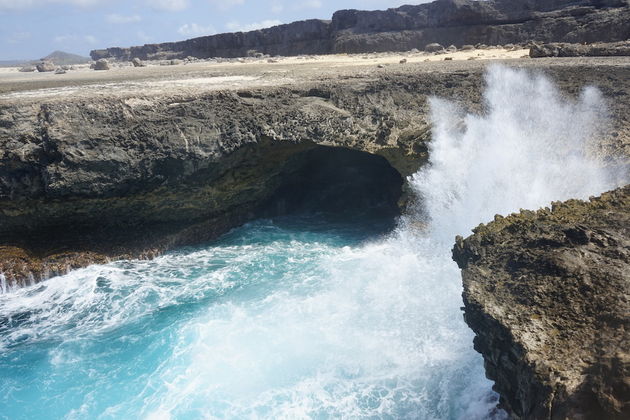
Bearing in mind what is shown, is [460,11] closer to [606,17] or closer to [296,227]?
[606,17]

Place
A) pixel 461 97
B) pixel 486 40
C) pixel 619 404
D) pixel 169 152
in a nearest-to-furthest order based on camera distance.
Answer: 1. pixel 619 404
2. pixel 169 152
3. pixel 461 97
4. pixel 486 40

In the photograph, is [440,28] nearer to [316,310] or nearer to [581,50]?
[581,50]

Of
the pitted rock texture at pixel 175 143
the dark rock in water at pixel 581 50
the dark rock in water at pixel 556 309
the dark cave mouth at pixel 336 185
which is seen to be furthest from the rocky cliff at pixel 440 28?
the dark rock in water at pixel 556 309

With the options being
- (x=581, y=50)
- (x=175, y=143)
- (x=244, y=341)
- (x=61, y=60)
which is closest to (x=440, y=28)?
(x=581, y=50)

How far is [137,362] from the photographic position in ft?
26.7

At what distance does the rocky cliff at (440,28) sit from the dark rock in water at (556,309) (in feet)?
56.7

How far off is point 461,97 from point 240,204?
264 inches

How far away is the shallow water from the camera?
718 cm

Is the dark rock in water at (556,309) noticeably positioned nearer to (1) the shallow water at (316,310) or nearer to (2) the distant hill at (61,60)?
(1) the shallow water at (316,310)

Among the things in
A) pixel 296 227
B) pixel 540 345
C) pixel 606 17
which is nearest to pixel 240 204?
pixel 296 227

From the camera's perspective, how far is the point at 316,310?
9.19m

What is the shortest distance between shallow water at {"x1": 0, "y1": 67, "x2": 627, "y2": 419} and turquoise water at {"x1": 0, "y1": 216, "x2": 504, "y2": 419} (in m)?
0.03

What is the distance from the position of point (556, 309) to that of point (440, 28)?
24406mm

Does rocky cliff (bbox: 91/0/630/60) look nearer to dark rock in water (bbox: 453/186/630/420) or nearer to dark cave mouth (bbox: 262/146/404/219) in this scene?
dark cave mouth (bbox: 262/146/404/219)
